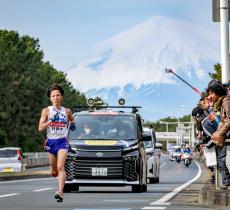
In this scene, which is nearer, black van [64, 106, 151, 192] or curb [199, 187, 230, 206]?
curb [199, 187, 230, 206]

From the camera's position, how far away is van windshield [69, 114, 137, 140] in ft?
74.1

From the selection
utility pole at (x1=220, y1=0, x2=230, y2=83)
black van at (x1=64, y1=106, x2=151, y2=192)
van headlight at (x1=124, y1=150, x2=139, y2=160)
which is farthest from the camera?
van headlight at (x1=124, y1=150, x2=139, y2=160)

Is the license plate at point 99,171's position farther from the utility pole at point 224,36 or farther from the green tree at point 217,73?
the green tree at point 217,73

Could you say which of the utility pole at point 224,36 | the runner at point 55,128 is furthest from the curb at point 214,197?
the utility pole at point 224,36

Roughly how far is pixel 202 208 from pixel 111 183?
21.7 feet

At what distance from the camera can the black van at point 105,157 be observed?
21672mm

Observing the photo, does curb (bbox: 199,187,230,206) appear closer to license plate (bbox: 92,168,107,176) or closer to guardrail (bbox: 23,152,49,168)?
license plate (bbox: 92,168,107,176)

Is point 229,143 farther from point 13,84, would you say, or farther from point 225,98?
point 13,84

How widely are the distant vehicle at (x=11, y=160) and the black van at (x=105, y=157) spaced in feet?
97.5

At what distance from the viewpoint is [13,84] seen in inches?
4134

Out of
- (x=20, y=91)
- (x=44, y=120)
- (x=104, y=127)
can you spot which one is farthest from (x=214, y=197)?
(x=20, y=91)

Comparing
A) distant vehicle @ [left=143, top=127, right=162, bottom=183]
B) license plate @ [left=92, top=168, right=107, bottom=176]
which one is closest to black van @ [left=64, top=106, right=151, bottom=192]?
license plate @ [left=92, top=168, right=107, bottom=176]

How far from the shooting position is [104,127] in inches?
899

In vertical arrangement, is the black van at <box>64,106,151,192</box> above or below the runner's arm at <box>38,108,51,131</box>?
below
